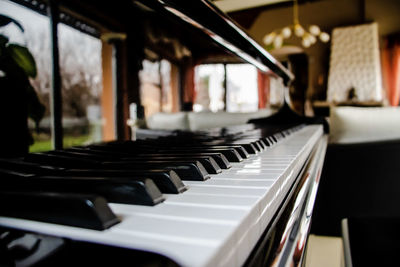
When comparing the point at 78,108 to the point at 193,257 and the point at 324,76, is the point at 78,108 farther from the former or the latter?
the point at 193,257

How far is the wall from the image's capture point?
8906mm

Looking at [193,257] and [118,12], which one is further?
[118,12]

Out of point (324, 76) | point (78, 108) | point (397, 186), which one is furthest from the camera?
point (324, 76)

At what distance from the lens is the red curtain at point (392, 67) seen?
28.8ft

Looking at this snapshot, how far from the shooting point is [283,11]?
405 inches

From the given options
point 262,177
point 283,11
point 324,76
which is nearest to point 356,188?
point 262,177

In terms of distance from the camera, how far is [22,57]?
1317 millimetres

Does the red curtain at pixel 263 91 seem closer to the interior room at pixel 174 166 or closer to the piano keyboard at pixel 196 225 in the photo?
the interior room at pixel 174 166

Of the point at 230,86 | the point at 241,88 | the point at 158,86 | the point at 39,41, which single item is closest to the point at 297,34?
the point at 158,86

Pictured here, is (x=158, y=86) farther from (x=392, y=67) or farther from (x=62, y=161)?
(x=62, y=161)

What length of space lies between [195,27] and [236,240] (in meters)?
0.73

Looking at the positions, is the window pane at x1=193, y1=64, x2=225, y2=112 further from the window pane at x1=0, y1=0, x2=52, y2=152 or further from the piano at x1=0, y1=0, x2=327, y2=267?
the piano at x1=0, y1=0, x2=327, y2=267

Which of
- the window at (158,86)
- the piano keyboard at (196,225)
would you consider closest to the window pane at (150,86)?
the window at (158,86)

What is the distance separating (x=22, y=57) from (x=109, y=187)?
118 cm
